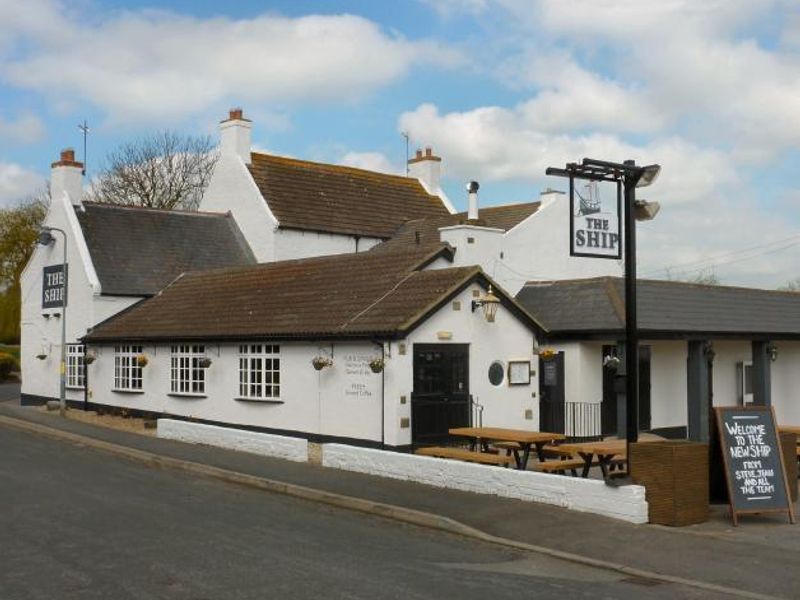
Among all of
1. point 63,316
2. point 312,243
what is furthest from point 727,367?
point 63,316

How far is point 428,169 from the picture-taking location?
40250 mm

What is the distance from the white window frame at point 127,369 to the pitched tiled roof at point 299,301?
19.1 inches

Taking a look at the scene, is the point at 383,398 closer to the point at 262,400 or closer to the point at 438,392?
the point at 438,392

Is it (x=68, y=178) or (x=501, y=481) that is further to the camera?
(x=68, y=178)

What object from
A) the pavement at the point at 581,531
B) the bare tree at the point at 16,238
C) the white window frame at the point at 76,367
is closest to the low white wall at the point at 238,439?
the pavement at the point at 581,531

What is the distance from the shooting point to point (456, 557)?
33.3 ft

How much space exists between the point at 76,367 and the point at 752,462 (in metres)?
23.0

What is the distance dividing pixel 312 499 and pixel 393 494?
124 cm

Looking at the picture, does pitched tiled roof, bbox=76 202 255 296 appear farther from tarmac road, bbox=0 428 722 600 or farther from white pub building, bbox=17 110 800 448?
tarmac road, bbox=0 428 722 600

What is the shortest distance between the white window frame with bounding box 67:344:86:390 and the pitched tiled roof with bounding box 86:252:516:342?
1583 mm

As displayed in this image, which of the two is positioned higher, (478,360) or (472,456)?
(478,360)

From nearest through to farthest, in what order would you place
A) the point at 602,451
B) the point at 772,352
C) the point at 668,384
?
1. the point at 602,451
2. the point at 668,384
3. the point at 772,352

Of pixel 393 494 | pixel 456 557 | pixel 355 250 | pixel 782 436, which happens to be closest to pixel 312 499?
pixel 393 494

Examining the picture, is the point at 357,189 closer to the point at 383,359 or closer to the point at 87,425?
the point at 87,425
